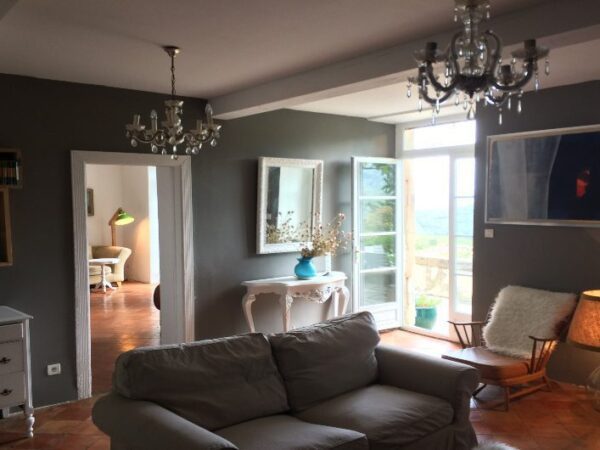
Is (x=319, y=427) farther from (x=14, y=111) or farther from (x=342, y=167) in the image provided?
(x=342, y=167)

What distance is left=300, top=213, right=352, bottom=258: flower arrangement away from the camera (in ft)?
18.7

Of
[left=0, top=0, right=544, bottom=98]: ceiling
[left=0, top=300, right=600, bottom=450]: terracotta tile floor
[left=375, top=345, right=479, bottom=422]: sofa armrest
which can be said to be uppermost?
[left=0, top=0, right=544, bottom=98]: ceiling

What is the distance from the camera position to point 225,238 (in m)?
5.48

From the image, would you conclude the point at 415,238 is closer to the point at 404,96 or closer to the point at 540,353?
the point at 404,96

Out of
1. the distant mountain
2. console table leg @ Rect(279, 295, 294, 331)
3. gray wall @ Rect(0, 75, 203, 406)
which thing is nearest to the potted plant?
the distant mountain

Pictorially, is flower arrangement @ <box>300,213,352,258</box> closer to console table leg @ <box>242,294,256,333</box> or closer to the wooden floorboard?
console table leg @ <box>242,294,256,333</box>

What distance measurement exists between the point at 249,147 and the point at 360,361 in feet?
9.50

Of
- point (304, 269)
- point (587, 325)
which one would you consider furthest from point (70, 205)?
point (587, 325)

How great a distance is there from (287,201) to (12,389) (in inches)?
122

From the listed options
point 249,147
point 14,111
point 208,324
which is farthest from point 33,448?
point 249,147

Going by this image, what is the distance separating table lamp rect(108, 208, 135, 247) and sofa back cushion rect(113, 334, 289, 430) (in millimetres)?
8180

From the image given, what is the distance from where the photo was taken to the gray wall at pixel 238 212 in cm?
534

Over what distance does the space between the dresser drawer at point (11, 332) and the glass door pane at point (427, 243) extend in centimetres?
441

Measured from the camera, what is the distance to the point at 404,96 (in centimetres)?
529
